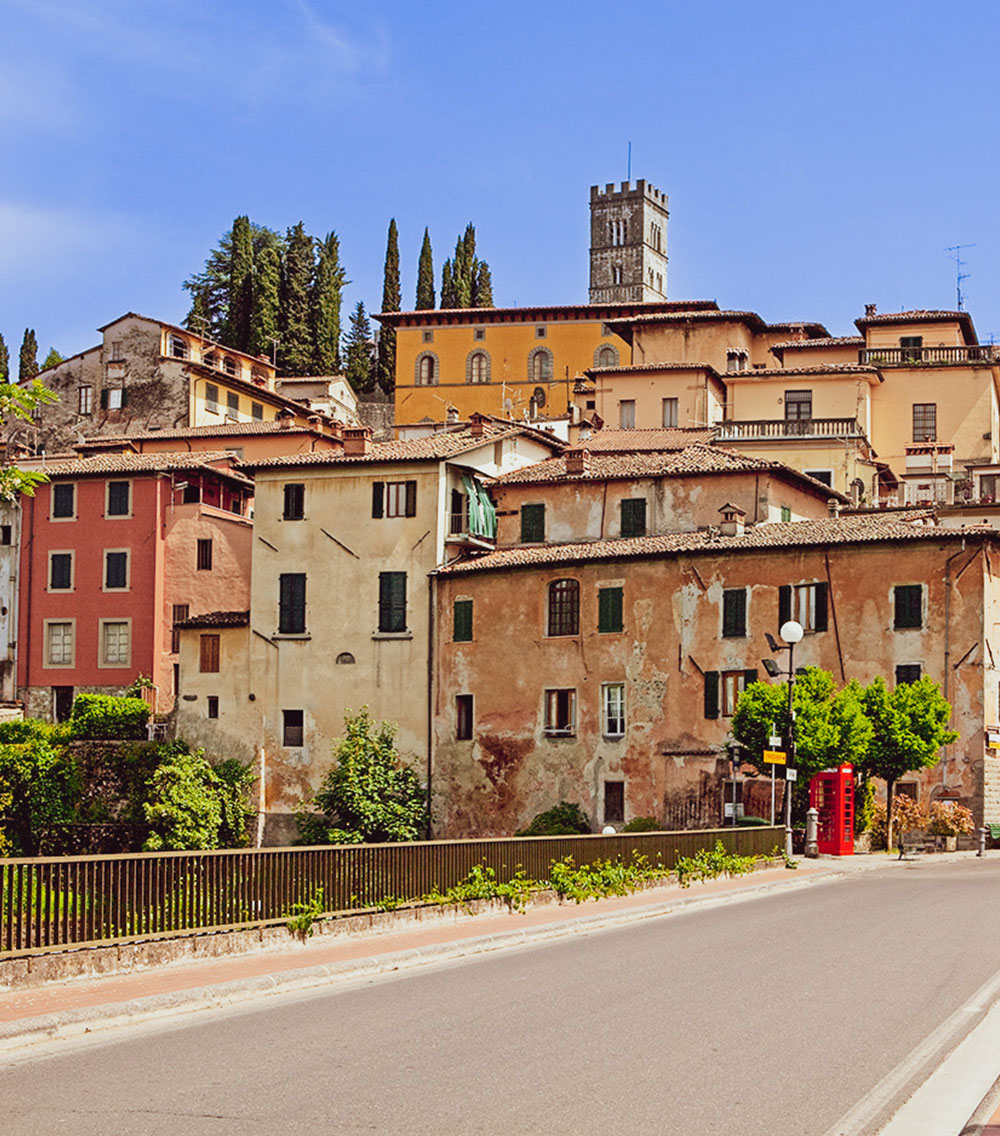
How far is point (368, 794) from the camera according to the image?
187 feet

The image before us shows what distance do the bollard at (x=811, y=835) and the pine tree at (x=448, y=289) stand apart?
3404 inches

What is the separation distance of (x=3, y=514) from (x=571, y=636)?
28.6 meters

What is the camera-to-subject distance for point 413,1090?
9969 millimetres

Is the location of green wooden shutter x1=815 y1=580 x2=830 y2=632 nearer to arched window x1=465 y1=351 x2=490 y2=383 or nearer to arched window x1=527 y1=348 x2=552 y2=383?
arched window x1=527 y1=348 x2=552 y2=383

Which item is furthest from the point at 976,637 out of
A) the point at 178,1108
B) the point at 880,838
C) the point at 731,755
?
the point at 178,1108

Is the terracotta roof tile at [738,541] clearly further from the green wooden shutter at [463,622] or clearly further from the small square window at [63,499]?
the small square window at [63,499]

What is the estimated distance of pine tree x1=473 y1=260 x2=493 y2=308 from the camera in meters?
126

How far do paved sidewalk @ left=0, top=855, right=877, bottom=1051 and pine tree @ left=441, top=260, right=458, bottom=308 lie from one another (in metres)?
101

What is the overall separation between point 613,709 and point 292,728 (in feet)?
43.1

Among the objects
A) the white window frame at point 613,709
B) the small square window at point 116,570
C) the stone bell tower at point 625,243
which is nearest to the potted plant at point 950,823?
the white window frame at point 613,709

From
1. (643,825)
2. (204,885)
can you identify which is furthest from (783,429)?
(204,885)

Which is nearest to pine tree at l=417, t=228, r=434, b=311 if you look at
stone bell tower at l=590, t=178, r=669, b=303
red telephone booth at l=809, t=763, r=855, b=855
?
stone bell tower at l=590, t=178, r=669, b=303

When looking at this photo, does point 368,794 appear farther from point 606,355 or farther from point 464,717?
point 606,355

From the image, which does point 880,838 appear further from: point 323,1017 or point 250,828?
point 323,1017
